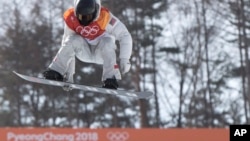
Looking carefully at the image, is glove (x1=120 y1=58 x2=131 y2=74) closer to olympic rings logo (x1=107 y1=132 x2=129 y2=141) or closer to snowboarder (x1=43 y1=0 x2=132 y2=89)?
snowboarder (x1=43 y1=0 x2=132 y2=89)

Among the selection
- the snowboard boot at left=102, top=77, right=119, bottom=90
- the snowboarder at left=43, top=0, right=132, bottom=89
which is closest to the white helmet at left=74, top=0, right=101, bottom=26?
the snowboarder at left=43, top=0, right=132, bottom=89

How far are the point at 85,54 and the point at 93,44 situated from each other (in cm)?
17

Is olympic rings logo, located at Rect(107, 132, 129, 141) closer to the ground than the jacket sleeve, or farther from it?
closer to the ground

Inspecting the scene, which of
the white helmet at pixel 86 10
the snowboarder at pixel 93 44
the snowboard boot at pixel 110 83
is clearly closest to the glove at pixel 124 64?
the snowboarder at pixel 93 44

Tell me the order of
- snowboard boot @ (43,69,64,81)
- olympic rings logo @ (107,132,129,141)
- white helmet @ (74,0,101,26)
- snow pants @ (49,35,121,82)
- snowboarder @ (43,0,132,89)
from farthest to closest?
1. olympic rings logo @ (107,132,129,141)
2. snowboard boot @ (43,69,64,81)
3. snow pants @ (49,35,121,82)
4. snowboarder @ (43,0,132,89)
5. white helmet @ (74,0,101,26)

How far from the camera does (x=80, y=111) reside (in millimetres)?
29234

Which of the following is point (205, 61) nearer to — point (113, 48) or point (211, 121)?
point (211, 121)

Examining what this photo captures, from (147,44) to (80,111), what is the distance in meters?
5.17

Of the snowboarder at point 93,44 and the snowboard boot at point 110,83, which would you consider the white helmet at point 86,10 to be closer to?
the snowboarder at point 93,44

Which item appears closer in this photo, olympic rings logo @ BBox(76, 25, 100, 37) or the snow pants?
olympic rings logo @ BBox(76, 25, 100, 37)

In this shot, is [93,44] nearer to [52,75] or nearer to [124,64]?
[124,64]

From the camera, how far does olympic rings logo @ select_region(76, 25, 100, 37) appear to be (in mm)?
7398

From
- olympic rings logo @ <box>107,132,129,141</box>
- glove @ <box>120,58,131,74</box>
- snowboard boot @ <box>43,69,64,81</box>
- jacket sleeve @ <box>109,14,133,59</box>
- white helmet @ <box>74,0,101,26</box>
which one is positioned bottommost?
olympic rings logo @ <box>107,132,129,141</box>

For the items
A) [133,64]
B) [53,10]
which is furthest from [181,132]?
[53,10]
